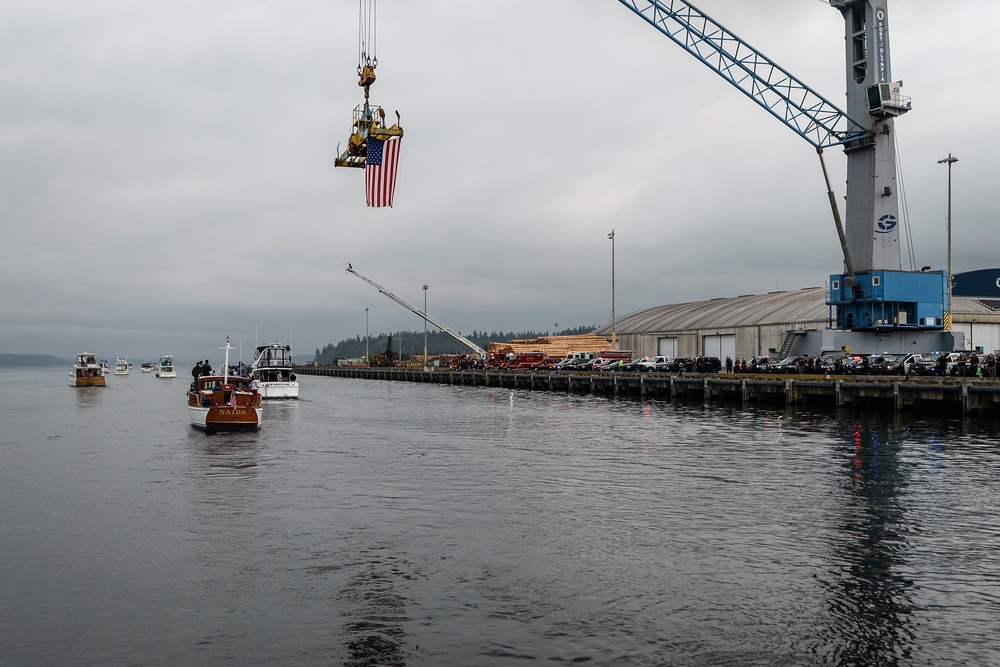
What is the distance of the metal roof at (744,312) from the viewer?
98.2 metres

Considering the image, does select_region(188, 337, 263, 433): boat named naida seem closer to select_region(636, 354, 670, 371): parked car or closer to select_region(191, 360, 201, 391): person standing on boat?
select_region(191, 360, 201, 391): person standing on boat

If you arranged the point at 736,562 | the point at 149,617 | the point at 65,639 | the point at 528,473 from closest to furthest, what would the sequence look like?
the point at 65,639 < the point at 149,617 < the point at 736,562 < the point at 528,473

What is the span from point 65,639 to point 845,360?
6464 centimetres

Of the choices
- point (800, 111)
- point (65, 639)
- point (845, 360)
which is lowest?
point (65, 639)

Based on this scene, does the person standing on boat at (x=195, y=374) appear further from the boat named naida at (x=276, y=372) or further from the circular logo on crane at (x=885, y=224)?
the circular logo on crane at (x=885, y=224)

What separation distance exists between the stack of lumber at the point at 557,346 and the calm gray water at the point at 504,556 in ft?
282

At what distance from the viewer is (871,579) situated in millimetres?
15820

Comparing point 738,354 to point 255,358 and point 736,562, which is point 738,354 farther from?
point 736,562

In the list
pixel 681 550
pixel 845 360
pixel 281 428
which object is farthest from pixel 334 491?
pixel 845 360

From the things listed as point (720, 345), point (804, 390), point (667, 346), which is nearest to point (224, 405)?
point (804, 390)

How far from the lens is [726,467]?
1216 inches

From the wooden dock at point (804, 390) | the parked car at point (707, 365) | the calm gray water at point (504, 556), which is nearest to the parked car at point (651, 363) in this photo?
the wooden dock at point (804, 390)

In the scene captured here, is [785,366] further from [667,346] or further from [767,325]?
[667,346]

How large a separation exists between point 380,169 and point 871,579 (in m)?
42.9
